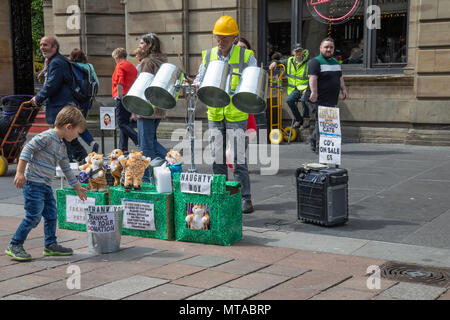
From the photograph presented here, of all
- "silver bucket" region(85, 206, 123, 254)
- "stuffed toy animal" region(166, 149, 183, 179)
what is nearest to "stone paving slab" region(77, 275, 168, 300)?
"silver bucket" region(85, 206, 123, 254)

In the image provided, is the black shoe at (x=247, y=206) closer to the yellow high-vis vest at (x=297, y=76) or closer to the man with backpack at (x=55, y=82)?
the man with backpack at (x=55, y=82)

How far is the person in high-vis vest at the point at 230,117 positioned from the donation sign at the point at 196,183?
1.08 m

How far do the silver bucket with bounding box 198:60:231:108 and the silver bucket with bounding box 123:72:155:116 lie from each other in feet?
1.61

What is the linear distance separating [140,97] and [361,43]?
8745mm

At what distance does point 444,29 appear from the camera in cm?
1143

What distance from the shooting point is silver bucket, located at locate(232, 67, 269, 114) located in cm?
521

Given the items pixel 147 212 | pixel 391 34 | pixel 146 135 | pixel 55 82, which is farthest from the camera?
pixel 391 34

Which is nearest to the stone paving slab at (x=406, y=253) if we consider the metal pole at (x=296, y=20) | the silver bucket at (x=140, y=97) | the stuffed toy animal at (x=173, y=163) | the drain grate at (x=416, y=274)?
the drain grate at (x=416, y=274)

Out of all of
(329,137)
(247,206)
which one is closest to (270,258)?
(247,206)

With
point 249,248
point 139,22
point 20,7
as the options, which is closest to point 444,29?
point 139,22

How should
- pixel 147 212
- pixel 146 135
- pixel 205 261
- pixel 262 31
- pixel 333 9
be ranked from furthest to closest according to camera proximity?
pixel 262 31 → pixel 333 9 → pixel 146 135 → pixel 147 212 → pixel 205 261

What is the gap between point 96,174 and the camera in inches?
237

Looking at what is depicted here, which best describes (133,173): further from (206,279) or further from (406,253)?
(406,253)
